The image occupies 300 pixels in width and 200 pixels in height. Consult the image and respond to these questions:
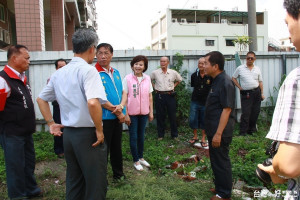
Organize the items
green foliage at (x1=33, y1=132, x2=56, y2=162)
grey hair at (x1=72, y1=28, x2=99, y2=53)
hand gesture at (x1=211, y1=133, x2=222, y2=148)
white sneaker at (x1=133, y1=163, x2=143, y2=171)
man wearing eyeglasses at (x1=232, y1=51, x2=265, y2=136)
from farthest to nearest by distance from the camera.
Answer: man wearing eyeglasses at (x1=232, y1=51, x2=265, y2=136) < green foliage at (x1=33, y1=132, x2=56, y2=162) < white sneaker at (x1=133, y1=163, x2=143, y2=171) < hand gesture at (x1=211, y1=133, x2=222, y2=148) < grey hair at (x1=72, y1=28, x2=99, y2=53)

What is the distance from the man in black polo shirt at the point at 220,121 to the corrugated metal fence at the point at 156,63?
12.7ft

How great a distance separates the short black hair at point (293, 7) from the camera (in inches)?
44.0

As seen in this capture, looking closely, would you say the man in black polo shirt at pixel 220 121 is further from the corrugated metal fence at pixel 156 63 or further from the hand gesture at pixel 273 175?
the corrugated metal fence at pixel 156 63

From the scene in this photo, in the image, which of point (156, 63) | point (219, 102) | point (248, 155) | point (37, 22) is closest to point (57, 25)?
point (37, 22)

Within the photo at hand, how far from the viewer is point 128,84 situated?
4.82 m

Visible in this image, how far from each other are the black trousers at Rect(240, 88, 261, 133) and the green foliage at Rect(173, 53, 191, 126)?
4.54 ft

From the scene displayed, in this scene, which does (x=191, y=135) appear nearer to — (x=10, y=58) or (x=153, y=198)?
(x=153, y=198)

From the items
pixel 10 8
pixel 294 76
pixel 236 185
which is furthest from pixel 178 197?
pixel 10 8

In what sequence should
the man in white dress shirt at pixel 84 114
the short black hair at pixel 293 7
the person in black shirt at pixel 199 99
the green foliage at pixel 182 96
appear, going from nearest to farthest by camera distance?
the short black hair at pixel 293 7 → the man in white dress shirt at pixel 84 114 → the person in black shirt at pixel 199 99 → the green foliage at pixel 182 96

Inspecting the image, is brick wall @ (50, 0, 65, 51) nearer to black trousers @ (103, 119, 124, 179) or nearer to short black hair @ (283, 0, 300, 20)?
black trousers @ (103, 119, 124, 179)

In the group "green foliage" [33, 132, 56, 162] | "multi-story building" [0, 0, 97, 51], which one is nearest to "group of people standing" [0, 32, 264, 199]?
"green foliage" [33, 132, 56, 162]

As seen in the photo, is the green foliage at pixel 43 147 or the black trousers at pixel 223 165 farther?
the green foliage at pixel 43 147

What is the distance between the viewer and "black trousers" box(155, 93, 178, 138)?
6418 mm

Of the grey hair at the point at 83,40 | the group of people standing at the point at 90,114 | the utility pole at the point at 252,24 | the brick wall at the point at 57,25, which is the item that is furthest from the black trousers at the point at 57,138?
the utility pole at the point at 252,24
